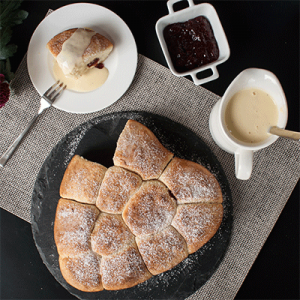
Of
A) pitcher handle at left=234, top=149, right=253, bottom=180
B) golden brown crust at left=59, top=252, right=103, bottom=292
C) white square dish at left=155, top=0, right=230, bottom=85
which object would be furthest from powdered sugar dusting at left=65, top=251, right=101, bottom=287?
white square dish at left=155, top=0, right=230, bottom=85

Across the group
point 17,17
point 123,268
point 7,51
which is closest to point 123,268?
point 123,268

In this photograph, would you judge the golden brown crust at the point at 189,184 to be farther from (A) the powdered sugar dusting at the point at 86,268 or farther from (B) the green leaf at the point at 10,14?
(B) the green leaf at the point at 10,14

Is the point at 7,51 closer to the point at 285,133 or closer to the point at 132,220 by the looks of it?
the point at 132,220

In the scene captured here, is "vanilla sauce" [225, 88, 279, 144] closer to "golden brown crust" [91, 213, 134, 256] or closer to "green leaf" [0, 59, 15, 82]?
"golden brown crust" [91, 213, 134, 256]

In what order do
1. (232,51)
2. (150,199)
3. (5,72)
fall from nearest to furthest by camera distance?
(150,199) → (5,72) → (232,51)

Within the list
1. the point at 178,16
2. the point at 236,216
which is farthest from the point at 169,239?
the point at 178,16

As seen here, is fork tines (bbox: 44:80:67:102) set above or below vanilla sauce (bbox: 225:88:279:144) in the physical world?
above

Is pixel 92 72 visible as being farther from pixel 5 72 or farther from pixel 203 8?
pixel 203 8

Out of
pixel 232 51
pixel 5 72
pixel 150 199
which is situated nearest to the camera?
pixel 150 199
